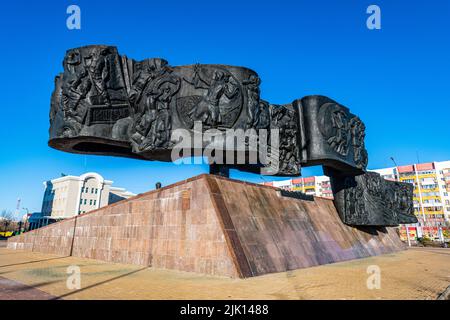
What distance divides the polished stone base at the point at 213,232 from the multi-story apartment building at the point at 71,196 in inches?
1711

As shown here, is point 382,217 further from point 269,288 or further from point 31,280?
A: point 31,280

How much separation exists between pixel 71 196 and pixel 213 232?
5433 cm

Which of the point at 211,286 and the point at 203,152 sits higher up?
the point at 203,152

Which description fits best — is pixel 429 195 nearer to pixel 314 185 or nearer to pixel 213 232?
pixel 314 185

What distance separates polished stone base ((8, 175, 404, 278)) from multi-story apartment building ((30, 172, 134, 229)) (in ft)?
143

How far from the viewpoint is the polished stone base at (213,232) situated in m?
9.38

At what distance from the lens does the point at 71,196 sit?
55.1m

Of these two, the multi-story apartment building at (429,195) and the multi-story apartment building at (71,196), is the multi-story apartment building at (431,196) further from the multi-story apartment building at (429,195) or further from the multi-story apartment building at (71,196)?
the multi-story apartment building at (71,196)

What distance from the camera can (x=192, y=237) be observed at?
10.0 m

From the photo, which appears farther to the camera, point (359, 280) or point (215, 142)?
point (215, 142)

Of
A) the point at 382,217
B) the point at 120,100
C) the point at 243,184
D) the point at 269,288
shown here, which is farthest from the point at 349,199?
the point at 120,100

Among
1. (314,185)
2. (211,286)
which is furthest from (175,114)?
(314,185)

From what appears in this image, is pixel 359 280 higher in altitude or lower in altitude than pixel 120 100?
lower
